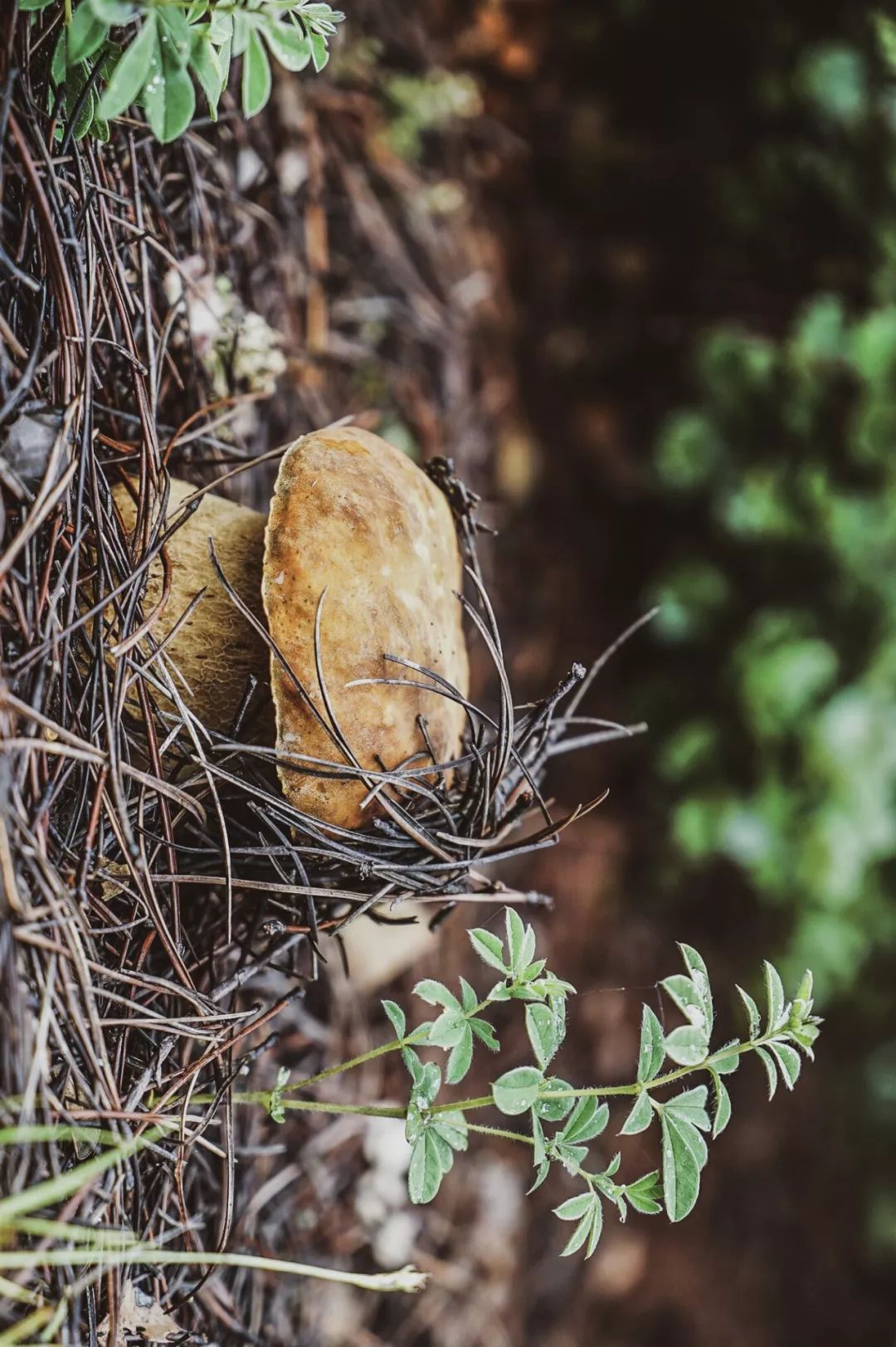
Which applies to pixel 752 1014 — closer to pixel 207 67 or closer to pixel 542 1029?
pixel 542 1029

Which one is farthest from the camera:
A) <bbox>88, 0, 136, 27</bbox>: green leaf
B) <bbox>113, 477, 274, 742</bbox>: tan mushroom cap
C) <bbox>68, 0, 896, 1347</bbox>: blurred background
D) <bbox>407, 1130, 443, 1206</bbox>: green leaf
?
<bbox>68, 0, 896, 1347</bbox>: blurred background

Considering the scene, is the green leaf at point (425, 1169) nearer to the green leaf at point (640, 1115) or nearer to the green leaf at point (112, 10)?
the green leaf at point (640, 1115)

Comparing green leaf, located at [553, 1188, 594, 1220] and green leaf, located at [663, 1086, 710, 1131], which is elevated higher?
green leaf, located at [663, 1086, 710, 1131]

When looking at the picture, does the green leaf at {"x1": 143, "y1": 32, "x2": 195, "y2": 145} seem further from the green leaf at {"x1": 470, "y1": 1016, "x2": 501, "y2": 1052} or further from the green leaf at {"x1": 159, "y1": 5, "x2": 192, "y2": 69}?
the green leaf at {"x1": 470, "y1": 1016, "x2": 501, "y2": 1052}

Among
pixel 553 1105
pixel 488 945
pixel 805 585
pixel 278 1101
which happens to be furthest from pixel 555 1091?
pixel 805 585

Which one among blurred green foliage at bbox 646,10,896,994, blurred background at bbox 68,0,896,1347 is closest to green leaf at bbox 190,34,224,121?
blurred background at bbox 68,0,896,1347
